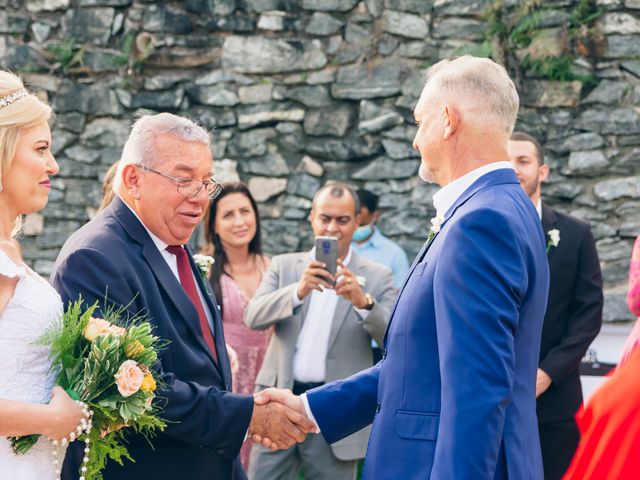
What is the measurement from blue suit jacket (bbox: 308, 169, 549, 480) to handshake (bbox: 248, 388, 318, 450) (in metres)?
0.71

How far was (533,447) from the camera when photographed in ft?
9.27

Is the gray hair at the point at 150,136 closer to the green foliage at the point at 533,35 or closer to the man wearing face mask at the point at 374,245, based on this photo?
the man wearing face mask at the point at 374,245

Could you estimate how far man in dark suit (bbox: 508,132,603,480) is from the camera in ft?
16.0

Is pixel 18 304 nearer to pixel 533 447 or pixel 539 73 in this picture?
pixel 533 447

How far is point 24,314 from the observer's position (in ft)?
9.26

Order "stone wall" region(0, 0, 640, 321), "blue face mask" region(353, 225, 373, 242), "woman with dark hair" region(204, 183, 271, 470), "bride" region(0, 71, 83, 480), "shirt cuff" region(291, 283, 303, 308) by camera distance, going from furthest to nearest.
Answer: "stone wall" region(0, 0, 640, 321) < "blue face mask" region(353, 225, 373, 242) < "woman with dark hair" region(204, 183, 271, 470) < "shirt cuff" region(291, 283, 303, 308) < "bride" region(0, 71, 83, 480)

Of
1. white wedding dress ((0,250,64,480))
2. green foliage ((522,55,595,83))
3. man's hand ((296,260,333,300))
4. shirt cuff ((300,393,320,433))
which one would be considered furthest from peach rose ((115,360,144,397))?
green foliage ((522,55,595,83))

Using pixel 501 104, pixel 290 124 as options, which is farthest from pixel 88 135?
pixel 501 104

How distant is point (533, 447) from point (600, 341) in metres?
3.79

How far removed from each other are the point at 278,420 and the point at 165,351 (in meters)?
0.62

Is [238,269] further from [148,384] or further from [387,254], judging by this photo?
[148,384]

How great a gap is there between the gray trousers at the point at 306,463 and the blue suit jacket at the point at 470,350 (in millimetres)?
2082

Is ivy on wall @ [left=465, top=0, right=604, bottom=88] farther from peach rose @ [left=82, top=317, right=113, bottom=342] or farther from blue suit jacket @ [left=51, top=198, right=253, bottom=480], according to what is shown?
peach rose @ [left=82, top=317, right=113, bottom=342]

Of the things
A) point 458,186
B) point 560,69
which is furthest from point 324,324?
point 560,69
